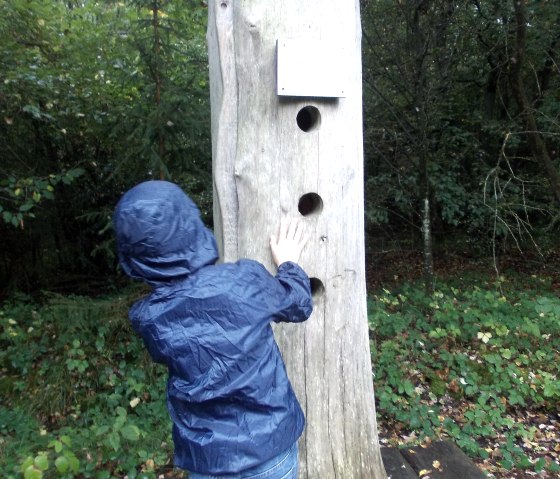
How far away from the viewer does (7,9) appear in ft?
17.8

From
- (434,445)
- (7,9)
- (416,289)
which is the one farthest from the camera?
(416,289)

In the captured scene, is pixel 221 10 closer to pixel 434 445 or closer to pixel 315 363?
pixel 315 363

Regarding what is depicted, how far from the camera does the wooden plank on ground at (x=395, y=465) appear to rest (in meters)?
2.98

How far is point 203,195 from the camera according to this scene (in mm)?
5906

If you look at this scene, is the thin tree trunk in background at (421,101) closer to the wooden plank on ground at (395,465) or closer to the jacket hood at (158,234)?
the wooden plank on ground at (395,465)

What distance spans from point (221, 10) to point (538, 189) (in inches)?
296

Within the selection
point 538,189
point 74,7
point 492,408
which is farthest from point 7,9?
point 538,189

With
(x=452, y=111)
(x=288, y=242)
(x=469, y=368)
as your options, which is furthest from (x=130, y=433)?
(x=452, y=111)

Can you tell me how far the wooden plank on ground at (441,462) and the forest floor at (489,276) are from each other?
0.11 meters

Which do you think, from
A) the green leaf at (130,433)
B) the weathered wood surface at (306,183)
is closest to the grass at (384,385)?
the green leaf at (130,433)

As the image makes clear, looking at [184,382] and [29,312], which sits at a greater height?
[184,382]

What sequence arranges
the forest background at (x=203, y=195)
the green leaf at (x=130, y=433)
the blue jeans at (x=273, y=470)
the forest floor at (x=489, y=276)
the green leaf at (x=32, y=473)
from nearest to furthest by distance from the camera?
the blue jeans at (x=273, y=470) < the green leaf at (x=32, y=473) < the green leaf at (x=130, y=433) < the forest floor at (x=489, y=276) < the forest background at (x=203, y=195)

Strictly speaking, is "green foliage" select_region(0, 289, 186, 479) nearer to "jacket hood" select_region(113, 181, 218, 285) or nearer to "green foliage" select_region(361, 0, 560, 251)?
"jacket hood" select_region(113, 181, 218, 285)

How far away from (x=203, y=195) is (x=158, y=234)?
14.2 feet
